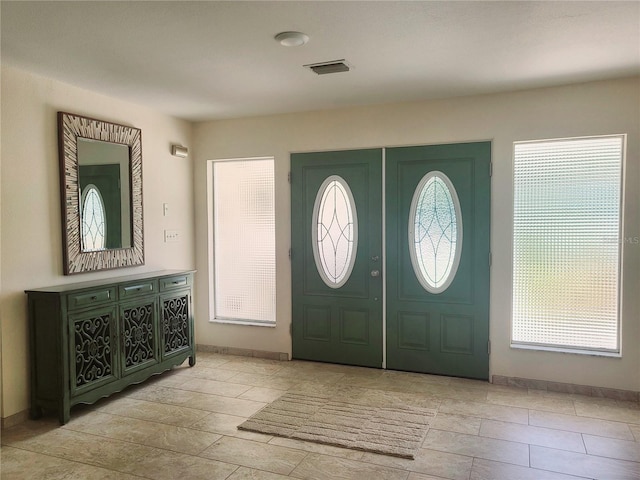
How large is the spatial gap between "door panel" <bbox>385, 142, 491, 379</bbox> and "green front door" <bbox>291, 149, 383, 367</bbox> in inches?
6.1

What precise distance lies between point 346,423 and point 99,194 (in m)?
2.71

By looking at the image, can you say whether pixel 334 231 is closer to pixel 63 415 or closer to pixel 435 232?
pixel 435 232

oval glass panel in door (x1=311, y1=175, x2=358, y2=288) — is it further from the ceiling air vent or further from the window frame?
the ceiling air vent

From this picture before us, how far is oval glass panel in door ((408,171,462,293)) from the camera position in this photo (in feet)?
14.1

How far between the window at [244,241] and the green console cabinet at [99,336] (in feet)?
A: 2.80

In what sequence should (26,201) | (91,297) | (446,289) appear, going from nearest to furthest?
(26,201) → (91,297) → (446,289)

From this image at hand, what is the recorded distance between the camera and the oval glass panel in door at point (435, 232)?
4.29m

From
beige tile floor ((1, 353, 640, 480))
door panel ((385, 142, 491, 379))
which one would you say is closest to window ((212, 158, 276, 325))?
beige tile floor ((1, 353, 640, 480))

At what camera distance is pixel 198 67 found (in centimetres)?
337

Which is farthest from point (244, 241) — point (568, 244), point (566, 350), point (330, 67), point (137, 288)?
point (566, 350)

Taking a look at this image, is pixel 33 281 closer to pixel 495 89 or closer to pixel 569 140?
pixel 495 89

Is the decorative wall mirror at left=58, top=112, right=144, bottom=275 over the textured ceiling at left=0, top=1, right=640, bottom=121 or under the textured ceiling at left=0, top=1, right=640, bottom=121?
under

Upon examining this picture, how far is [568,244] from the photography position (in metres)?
3.96

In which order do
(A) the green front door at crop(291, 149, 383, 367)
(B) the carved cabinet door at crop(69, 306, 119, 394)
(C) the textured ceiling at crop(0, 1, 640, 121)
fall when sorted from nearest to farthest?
1. (C) the textured ceiling at crop(0, 1, 640, 121)
2. (B) the carved cabinet door at crop(69, 306, 119, 394)
3. (A) the green front door at crop(291, 149, 383, 367)
